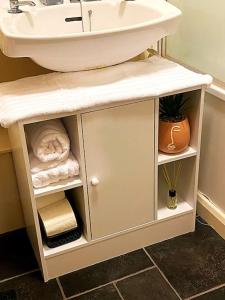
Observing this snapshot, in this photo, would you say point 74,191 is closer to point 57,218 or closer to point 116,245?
point 57,218

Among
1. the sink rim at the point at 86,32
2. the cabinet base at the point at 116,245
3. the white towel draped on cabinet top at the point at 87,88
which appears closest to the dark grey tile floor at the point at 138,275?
the cabinet base at the point at 116,245

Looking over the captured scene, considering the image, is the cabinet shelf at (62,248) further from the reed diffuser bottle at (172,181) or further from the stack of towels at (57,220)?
the reed diffuser bottle at (172,181)

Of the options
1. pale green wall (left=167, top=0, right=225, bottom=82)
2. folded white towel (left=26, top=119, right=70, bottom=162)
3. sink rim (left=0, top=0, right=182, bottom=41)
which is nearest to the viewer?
sink rim (left=0, top=0, right=182, bottom=41)

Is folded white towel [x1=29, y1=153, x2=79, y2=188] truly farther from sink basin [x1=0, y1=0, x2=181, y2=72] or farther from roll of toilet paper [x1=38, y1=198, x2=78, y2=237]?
sink basin [x1=0, y1=0, x2=181, y2=72]

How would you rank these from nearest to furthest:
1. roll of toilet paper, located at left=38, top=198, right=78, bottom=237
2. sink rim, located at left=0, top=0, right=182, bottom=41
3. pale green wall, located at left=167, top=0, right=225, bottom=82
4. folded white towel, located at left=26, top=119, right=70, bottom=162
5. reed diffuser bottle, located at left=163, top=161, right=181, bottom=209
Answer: sink rim, located at left=0, top=0, right=182, bottom=41 < folded white towel, located at left=26, top=119, right=70, bottom=162 < roll of toilet paper, located at left=38, top=198, right=78, bottom=237 < pale green wall, located at left=167, top=0, right=225, bottom=82 < reed diffuser bottle, located at left=163, top=161, right=181, bottom=209

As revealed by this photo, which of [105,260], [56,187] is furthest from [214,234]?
[56,187]

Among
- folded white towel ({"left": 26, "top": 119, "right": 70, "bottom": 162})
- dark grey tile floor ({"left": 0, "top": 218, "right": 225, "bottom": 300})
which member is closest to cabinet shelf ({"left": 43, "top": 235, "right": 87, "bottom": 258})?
dark grey tile floor ({"left": 0, "top": 218, "right": 225, "bottom": 300})

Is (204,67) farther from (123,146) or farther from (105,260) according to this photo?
(105,260)

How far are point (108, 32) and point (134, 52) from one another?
0.18 meters

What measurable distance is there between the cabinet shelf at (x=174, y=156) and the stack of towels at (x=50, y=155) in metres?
0.35

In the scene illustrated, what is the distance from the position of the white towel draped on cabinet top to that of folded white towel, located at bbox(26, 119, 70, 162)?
0.12 meters

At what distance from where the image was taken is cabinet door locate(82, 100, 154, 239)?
1.43 metres

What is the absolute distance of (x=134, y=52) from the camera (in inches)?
57.5

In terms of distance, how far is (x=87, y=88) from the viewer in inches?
55.9
